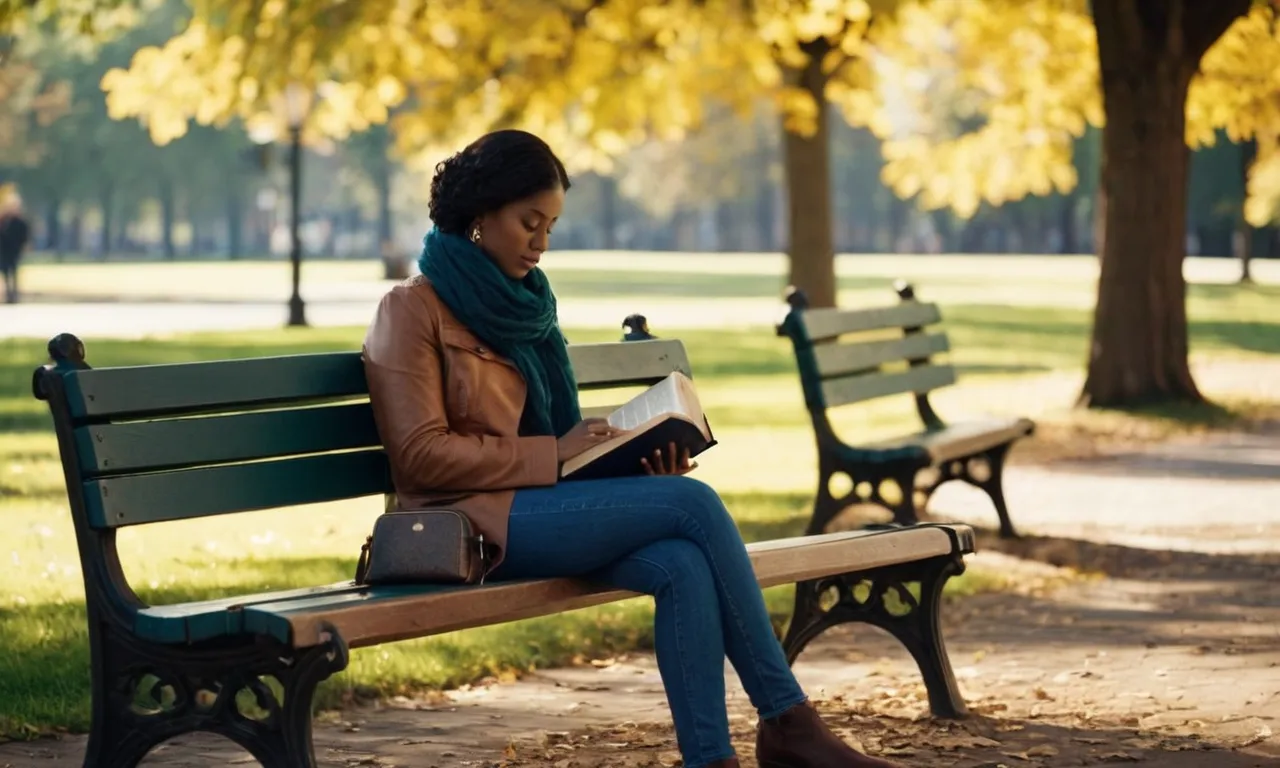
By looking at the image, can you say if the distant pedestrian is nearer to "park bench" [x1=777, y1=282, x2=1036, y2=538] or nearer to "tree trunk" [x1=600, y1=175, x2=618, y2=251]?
"park bench" [x1=777, y1=282, x2=1036, y2=538]

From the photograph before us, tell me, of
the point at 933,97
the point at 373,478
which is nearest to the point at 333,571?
the point at 373,478

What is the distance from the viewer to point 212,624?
4.18 metres

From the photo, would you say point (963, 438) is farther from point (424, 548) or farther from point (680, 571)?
point (424, 548)

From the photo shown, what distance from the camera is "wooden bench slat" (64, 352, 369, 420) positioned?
14.8 feet

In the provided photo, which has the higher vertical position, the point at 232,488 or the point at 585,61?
the point at 585,61

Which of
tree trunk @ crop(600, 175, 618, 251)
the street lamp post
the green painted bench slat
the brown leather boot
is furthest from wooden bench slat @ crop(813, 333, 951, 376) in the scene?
tree trunk @ crop(600, 175, 618, 251)

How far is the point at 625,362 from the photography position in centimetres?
616

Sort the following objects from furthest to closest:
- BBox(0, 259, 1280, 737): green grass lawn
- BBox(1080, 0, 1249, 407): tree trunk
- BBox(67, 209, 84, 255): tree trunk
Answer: BBox(67, 209, 84, 255): tree trunk → BBox(1080, 0, 1249, 407): tree trunk → BBox(0, 259, 1280, 737): green grass lawn

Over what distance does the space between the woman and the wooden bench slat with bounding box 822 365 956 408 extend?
12.7 feet

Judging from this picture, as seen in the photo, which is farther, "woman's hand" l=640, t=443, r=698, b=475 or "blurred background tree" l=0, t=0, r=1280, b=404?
"blurred background tree" l=0, t=0, r=1280, b=404

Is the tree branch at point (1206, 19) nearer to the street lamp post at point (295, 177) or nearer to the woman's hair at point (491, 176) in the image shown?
the woman's hair at point (491, 176)

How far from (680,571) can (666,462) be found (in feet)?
1.31

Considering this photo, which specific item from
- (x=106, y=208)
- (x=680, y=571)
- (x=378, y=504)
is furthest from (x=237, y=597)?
(x=106, y=208)

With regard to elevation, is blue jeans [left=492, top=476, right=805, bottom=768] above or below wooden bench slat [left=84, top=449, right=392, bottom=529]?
below
